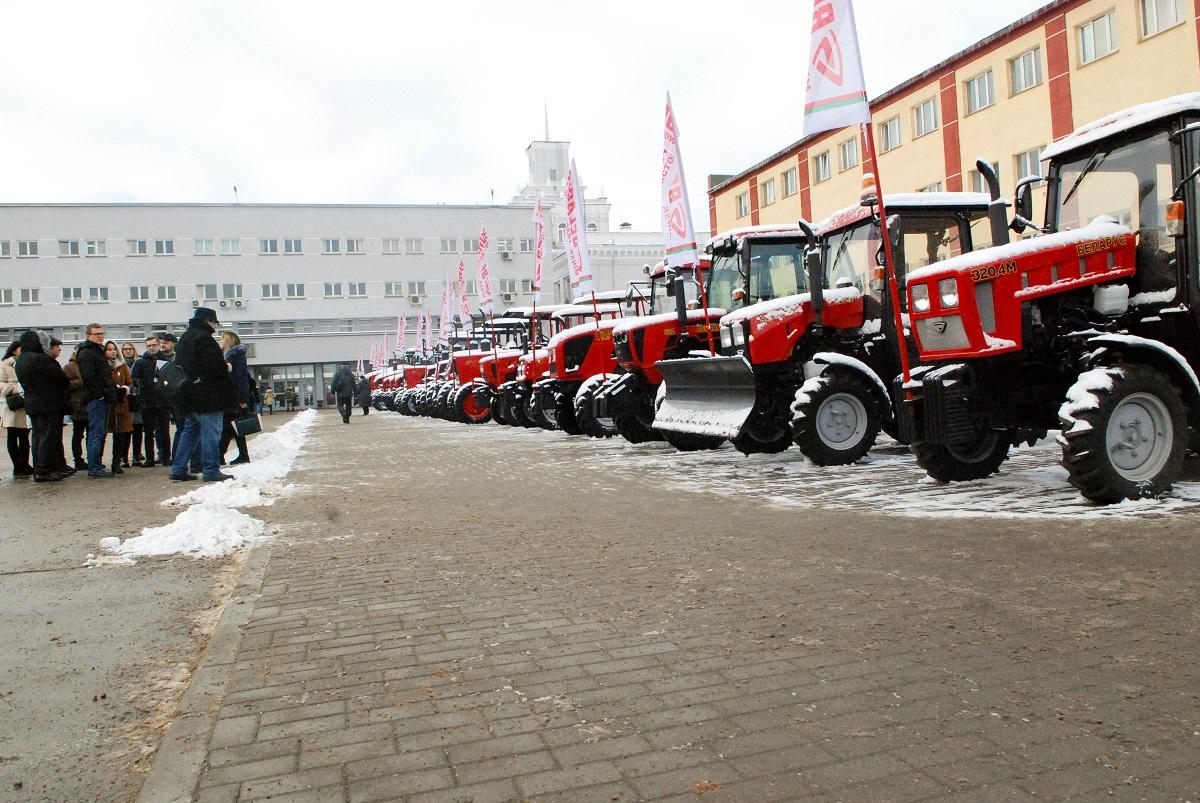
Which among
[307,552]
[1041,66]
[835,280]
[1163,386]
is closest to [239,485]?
[307,552]

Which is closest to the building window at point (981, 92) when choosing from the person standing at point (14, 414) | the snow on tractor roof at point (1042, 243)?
the snow on tractor roof at point (1042, 243)

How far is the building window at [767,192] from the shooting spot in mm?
42844

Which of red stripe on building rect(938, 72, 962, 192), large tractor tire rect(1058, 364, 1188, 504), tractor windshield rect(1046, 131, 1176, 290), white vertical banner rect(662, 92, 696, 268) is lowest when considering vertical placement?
large tractor tire rect(1058, 364, 1188, 504)

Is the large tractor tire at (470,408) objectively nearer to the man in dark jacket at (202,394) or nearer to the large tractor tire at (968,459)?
the man in dark jacket at (202,394)

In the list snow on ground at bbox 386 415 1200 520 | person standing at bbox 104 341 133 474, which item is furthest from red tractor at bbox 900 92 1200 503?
person standing at bbox 104 341 133 474

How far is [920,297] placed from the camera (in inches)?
320

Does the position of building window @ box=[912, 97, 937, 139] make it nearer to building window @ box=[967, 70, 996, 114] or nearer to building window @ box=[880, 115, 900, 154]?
building window @ box=[880, 115, 900, 154]

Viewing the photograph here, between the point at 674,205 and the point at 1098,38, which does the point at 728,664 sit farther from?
the point at 1098,38

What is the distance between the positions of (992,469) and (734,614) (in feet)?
16.0

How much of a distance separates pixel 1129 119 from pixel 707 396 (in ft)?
18.2

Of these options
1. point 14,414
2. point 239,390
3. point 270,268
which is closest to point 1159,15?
point 239,390

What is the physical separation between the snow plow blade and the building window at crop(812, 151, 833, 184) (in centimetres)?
2759

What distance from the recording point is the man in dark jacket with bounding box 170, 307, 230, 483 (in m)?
11.5

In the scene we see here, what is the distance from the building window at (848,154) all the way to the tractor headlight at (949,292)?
29734 mm
